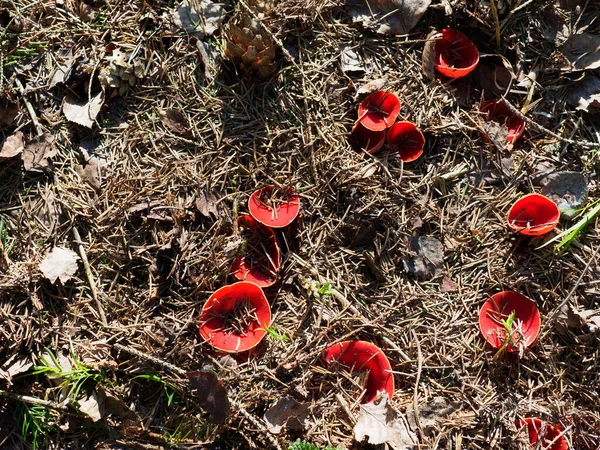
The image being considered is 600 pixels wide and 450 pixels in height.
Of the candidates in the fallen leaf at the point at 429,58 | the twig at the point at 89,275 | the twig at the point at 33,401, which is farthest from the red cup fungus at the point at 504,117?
the twig at the point at 33,401

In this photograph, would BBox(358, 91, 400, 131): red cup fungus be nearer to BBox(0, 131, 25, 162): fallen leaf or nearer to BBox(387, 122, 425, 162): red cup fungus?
BBox(387, 122, 425, 162): red cup fungus

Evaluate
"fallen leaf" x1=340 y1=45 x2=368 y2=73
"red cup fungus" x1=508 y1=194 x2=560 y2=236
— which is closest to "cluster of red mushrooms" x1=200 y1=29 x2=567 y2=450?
"red cup fungus" x1=508 y1=194 x2=560 y2=236

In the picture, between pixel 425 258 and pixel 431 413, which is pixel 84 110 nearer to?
pixel 425 258

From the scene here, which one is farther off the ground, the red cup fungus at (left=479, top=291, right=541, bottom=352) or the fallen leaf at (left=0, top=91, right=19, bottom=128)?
the fallen leaf at (left=0, top=91, right=19, bottom=128)

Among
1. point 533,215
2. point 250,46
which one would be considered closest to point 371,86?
point 250,46

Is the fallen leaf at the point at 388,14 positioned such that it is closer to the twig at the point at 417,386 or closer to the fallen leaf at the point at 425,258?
the fallen leaf at the point at 425,258

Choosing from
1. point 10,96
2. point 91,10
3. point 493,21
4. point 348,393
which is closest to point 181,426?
point 348,393

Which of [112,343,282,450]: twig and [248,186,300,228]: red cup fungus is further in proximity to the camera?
[248,186,300,228]: red cup fungus

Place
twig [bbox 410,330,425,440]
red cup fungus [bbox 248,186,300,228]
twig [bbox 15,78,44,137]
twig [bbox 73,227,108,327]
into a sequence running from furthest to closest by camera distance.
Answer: twig [bbox 15,78,44,137]
red cup fungus [bbox 248,186,300,228]
twig [bbox 73,227,108,327]
twig [bbox 410,330,425,440]
